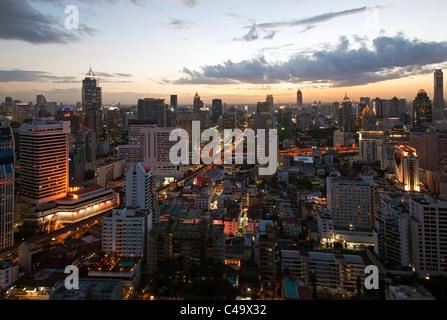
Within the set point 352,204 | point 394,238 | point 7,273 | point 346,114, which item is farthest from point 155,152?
point 346,114

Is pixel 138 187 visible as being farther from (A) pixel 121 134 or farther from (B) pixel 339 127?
(B) pixel 339 127

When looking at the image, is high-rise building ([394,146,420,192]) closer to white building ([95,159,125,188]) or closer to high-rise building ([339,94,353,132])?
white building ([95,159,125,188])

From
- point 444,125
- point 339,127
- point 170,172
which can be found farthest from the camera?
point 339,127

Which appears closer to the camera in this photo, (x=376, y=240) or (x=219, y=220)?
(x=376, y=240)

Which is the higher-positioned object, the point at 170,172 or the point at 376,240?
the point at 170,172

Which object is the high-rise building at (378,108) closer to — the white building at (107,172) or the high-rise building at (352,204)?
the high-rise building at (352,204)

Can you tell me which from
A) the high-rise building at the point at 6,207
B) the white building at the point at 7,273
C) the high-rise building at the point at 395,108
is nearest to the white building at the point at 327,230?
Result: the white building at the point at 7,273
